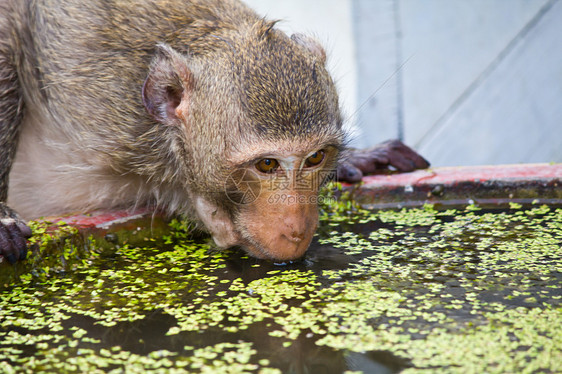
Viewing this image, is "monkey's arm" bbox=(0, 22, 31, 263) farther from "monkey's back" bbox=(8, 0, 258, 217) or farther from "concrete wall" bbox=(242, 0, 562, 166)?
"concrete wall" bbox=(242, 0, 562, 166)

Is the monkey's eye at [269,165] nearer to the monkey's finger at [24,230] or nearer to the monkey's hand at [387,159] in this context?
the monkey's finger at [24,230]

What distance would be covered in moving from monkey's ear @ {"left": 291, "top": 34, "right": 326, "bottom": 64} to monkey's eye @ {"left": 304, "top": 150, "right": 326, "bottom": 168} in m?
0.60

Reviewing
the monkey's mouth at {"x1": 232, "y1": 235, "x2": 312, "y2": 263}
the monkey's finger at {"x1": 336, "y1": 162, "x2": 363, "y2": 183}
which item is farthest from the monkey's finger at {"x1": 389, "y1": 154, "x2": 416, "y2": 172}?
the monkey's mouth at {"x1": 232, "y1": 235, "x2": 312, "y2": 263}

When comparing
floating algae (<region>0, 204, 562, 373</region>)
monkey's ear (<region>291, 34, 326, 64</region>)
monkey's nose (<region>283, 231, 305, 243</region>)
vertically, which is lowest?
floating algae (<region>0, 204, 562, 373</region>)

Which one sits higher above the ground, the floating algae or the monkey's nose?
the monkey's nose

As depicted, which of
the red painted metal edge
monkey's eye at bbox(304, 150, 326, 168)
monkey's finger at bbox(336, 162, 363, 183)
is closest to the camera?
monkey's eye at bbox(304, 150, 326, 168)

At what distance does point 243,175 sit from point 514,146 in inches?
166

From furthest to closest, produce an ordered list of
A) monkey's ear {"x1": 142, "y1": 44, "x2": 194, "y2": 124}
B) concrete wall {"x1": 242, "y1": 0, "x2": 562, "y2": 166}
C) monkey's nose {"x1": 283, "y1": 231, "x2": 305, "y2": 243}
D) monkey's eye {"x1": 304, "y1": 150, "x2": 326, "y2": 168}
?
concrete wall {"x1": 242, "y1": 0, "x2": 562, "y2": 166} → monkey's ear {"x1": 142, "y1": 44, "x2": 194, "y2": 124} → monkey's eye {"x1": 304, "y1": 150, "x2": 326, "y2": 168} → monkey's nose {"x1": 283, "y1": 231, "x2": 305, "y2": 243}

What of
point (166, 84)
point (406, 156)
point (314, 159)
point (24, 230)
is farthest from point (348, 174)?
point (24, 230)

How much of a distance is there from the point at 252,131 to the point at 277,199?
323 millimetres

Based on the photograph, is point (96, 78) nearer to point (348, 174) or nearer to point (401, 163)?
point (348, 174)

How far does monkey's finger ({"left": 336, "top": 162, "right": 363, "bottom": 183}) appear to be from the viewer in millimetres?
4160

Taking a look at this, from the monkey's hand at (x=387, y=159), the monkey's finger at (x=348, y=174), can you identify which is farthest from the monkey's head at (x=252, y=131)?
the monkey's hand at (x=387, y=159)

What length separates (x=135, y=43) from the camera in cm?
337
